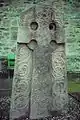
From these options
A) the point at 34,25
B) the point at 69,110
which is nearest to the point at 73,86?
the point at 69,110

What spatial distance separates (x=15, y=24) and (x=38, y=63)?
7.48 meters

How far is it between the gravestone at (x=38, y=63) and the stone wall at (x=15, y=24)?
7.03m

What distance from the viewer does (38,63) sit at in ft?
20.9

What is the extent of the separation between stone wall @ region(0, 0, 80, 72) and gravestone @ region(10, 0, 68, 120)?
7.03 meters

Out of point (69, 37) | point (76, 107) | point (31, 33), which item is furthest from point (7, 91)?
point (69, 37)

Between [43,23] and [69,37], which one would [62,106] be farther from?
[69,37]

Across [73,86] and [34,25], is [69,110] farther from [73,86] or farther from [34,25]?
A: [73,86]

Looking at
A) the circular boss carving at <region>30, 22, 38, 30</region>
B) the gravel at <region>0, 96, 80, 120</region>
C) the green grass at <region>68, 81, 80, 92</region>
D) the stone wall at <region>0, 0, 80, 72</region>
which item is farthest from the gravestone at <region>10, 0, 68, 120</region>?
the stone wall at <region>0, 0, 80, 72</region>

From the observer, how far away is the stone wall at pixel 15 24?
1351cm

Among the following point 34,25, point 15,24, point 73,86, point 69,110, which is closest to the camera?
point 34,25

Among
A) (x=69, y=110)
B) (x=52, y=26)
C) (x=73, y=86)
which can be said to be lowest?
(x=69, y=110)

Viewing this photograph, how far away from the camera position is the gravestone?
6.30 metres

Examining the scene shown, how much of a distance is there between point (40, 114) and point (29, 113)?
0.66 ft

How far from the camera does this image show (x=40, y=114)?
639cm
